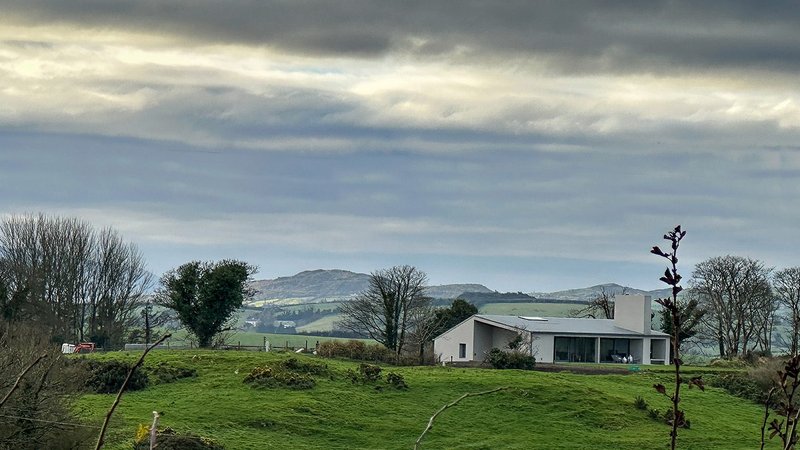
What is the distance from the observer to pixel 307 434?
1687 inches

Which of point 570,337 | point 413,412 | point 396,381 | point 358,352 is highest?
point 570,337

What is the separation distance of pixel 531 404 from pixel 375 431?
10.1m

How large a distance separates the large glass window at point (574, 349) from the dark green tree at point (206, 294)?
26.0 m

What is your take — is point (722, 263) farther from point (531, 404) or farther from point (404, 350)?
point (531, 404)

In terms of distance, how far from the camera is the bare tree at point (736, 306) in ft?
317

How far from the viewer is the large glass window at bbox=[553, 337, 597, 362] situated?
83.2 meters

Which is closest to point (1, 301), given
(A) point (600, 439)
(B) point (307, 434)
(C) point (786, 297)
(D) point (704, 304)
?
(B) point (307, 434)

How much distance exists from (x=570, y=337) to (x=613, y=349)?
5.27 meters

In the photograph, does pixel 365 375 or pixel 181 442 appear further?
pixel 365 375

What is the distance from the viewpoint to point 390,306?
8756 cm

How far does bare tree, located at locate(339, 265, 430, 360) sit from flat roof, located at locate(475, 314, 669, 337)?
668cm

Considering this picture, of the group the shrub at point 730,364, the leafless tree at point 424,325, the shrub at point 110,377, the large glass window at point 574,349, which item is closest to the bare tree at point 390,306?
the leafless tree at point 424,325

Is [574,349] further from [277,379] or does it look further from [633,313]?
[277,379]

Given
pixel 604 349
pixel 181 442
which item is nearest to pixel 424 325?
pixel 604 349
